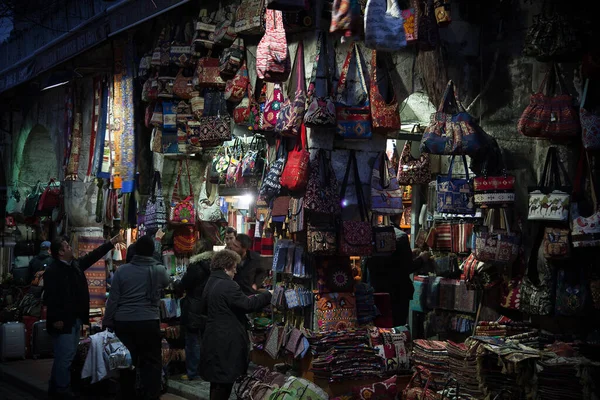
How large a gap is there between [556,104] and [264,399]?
385 cm

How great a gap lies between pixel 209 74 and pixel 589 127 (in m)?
5.67

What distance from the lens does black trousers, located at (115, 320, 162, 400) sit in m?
8.42

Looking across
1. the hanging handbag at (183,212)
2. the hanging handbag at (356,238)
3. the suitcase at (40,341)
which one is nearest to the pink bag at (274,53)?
the hanging handbag at (356,238)

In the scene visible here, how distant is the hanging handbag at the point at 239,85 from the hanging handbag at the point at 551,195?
4.51 m

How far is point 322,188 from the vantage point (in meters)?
8.43

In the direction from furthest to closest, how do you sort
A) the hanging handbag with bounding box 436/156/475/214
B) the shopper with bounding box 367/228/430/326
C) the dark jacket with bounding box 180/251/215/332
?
the shopper with bounding box 367/228/430/326 < the dark jacket with bounding box 180/251/215/332 < the hanging handbag with bounding box 436/156/475/214

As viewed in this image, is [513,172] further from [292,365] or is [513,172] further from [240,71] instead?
[240,71]

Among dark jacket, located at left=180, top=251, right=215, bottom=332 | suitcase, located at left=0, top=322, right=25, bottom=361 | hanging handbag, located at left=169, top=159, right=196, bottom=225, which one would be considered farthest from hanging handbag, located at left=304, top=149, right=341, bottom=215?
suitcase, located at left=0, top=322, right=25, bottom=361

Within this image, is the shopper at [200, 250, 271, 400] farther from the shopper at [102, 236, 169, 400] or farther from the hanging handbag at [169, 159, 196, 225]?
the hanging handbag at [169, 159, 196, 225]

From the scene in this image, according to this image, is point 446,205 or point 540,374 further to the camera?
point 446,205

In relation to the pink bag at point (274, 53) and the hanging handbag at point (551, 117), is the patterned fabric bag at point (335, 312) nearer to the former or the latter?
the pink bag at point (274, 53)

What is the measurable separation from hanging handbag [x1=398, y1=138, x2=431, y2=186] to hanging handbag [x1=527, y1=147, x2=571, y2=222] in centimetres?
317

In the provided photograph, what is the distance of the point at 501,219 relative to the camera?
7918 mm

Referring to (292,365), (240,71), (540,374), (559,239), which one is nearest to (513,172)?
(559,239)
